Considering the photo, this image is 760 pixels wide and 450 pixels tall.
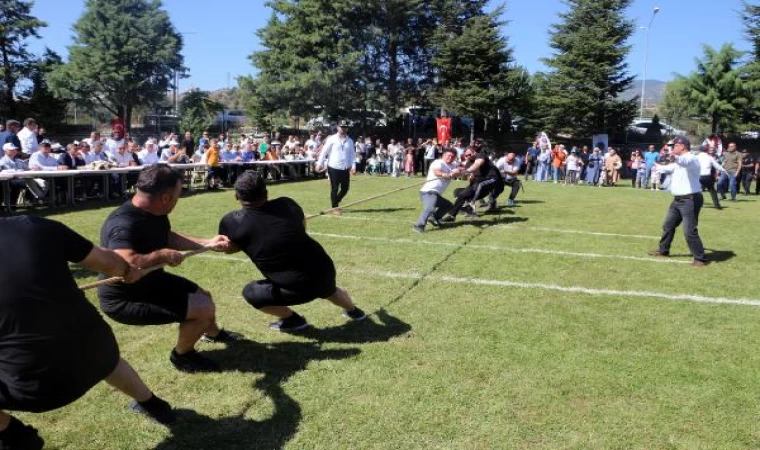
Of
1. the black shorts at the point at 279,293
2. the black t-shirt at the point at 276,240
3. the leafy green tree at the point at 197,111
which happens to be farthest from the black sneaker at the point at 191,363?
the leafy green tree at the point at 197,111

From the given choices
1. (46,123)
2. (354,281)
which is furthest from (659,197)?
(46,123)

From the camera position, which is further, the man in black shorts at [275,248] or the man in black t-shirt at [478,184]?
the man in black t-shirt at [478,184]

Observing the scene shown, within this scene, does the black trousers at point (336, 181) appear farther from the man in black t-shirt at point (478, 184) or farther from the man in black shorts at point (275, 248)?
the man in black shorts at point (275, 248)

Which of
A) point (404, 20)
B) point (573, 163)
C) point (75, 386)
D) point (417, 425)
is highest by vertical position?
point (404, 20)

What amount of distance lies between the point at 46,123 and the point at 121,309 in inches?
1564

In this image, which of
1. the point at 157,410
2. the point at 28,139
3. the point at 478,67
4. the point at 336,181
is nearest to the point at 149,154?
the point at 28,139

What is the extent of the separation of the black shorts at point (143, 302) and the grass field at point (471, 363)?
1.74 feet

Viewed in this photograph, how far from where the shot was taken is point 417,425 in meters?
3.68

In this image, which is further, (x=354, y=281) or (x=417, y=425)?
(x=354, y=281)

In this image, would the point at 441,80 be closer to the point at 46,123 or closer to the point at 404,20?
the point at 404,20

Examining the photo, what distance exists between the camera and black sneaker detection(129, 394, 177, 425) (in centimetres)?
359

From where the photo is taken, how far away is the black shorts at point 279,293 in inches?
189

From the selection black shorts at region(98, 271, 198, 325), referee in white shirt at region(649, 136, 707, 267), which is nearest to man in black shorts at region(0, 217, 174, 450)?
black shorts at region(98, 271, 198, 325)

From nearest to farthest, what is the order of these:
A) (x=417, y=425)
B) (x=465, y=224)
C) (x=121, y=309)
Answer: (x=417, y=425)
(x=121, y=309)
(x=465, y=224)
